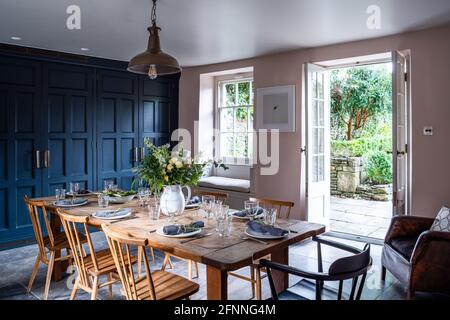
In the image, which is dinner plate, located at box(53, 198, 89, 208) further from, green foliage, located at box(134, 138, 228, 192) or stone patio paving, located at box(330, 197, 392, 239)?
stone patio paving, located at box(330, 197, 392, 239)

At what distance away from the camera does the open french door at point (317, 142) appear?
4.88 metres

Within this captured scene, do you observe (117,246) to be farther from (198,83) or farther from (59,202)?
(198,83)

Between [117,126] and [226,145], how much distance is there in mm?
1875

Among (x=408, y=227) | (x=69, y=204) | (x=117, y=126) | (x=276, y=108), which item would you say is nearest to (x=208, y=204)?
(x=69, y=204)

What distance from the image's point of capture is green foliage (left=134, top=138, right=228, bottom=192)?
2.75 meters

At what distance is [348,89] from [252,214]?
7.28 metres

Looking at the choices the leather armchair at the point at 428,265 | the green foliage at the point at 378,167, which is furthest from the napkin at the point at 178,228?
the green foliage at the point at 378,167

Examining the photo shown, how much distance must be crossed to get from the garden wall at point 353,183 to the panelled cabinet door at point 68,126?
5.67 metres

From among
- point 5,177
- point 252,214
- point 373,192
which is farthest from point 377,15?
point 373,192

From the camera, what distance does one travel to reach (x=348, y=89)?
9.18m

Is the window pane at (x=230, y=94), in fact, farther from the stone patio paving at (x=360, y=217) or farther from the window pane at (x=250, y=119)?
the stone patio paving at (x=360, y=217)

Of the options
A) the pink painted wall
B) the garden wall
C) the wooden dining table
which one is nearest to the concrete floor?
the wooden dining table

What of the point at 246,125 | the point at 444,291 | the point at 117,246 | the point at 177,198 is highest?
the point at 246,125
